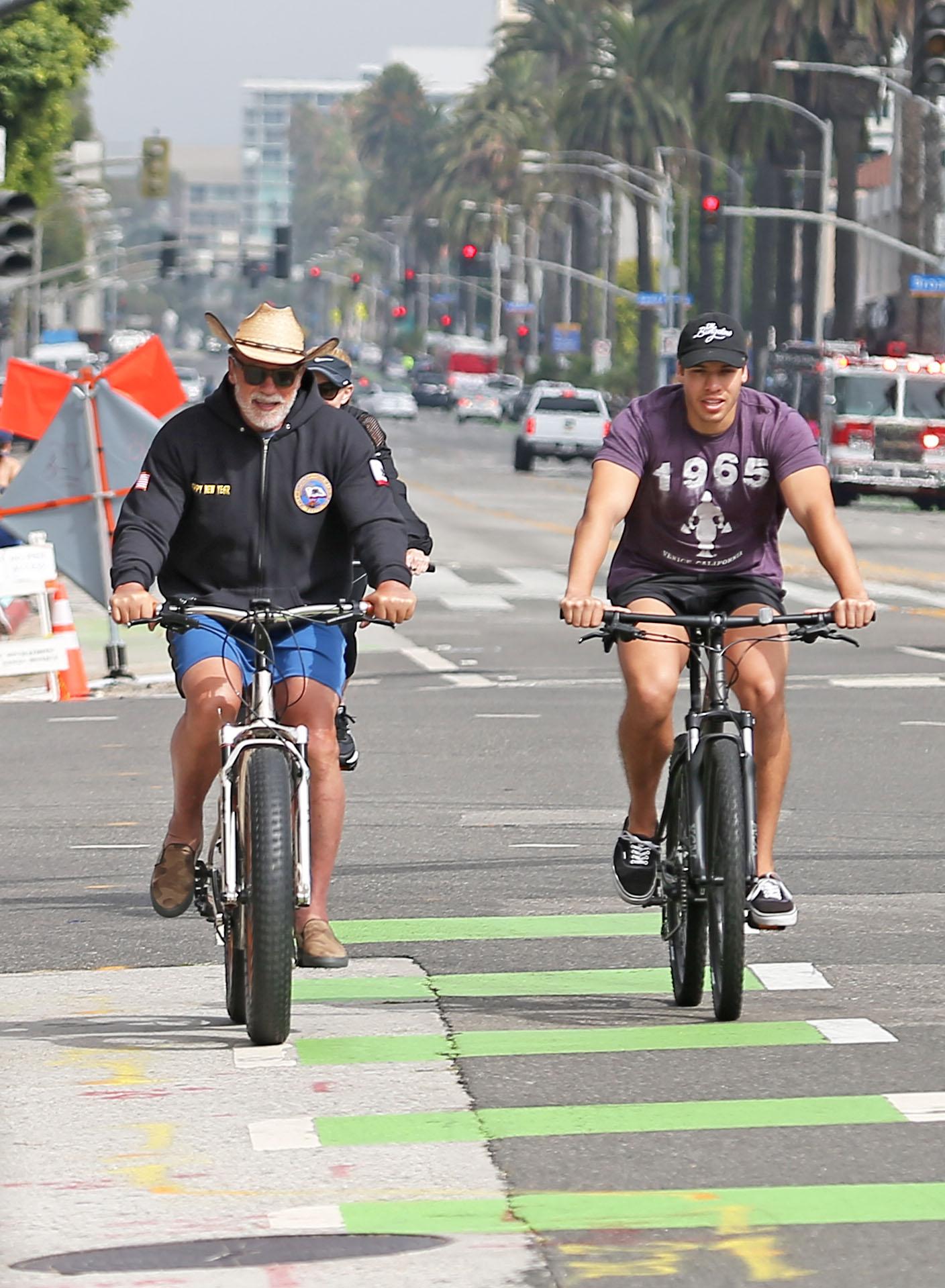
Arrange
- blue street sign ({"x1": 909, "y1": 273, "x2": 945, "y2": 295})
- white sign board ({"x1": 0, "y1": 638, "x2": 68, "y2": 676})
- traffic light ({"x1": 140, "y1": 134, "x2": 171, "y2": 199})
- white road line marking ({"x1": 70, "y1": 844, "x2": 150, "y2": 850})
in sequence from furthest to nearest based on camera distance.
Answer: traffic light ({"x1": 140, "y1": 134, "x2": 171, "y2": 199}), blue street sign ({"x1": 909, "y1": 273, "x2": 945, "y2": 295}), white sign board ({"x1": 0, "y1": 638, "x2": 68, "y2": 676}), white road line marking ({"x1": 70, "y1": 844, "x2": 150, "y2": 850})

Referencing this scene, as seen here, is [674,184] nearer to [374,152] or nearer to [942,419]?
[942,419]

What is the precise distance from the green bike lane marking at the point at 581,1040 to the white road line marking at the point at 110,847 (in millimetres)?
4088

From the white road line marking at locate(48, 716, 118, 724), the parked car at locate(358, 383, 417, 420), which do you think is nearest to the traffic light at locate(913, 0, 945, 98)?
the white road line marking at locate(48, 716, 118, 724)

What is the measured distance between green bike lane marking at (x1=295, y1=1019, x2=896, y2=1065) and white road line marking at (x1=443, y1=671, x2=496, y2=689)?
35.6 feet

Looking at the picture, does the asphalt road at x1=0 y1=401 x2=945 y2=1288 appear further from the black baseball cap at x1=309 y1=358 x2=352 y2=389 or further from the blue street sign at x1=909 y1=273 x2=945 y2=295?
the blue street sign at x1=909 y1=273 x2=945 y2=295

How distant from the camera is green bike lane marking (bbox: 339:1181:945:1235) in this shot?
5.29 metres

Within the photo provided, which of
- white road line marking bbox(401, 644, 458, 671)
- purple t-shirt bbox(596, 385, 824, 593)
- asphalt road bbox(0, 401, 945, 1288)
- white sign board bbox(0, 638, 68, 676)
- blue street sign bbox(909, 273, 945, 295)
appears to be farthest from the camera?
blue street sign bbox(909, 273, 945, 295)

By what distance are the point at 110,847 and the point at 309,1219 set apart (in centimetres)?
590

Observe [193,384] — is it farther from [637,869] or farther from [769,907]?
[769,907]

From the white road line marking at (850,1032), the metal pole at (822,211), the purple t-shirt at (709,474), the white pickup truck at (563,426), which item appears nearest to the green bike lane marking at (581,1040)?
the white road line marking at (850,1032)

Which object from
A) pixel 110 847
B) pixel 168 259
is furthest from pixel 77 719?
pixel 168 259

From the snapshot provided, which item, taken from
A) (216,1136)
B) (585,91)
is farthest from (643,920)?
(585,91)

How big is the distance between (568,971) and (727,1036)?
114 centimetres

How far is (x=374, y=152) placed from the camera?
178000 millimetres
